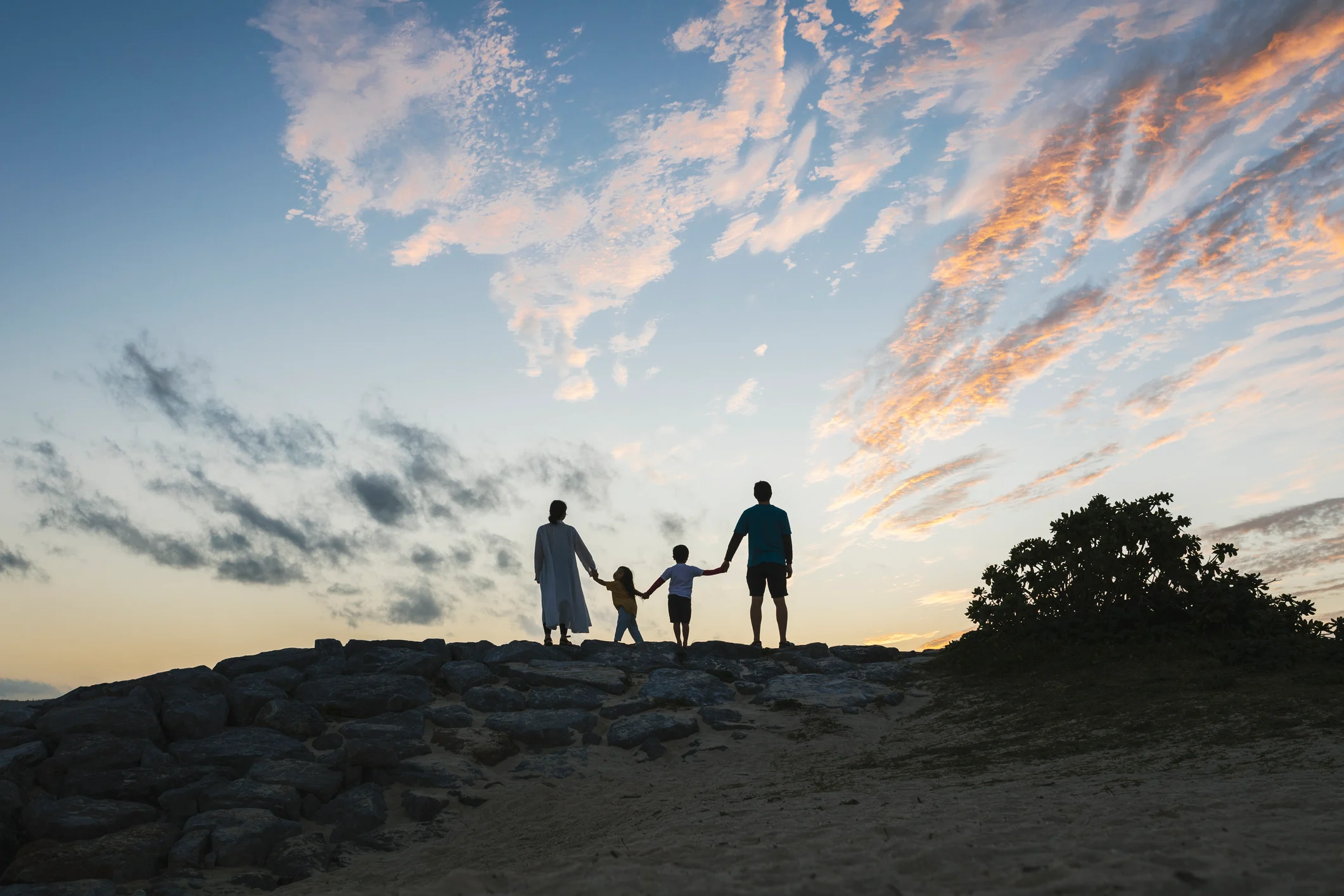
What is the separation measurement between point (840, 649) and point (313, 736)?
9.26m

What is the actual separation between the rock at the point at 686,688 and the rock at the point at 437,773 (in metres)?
3.03

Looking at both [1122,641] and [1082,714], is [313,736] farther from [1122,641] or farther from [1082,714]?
[1122,641]

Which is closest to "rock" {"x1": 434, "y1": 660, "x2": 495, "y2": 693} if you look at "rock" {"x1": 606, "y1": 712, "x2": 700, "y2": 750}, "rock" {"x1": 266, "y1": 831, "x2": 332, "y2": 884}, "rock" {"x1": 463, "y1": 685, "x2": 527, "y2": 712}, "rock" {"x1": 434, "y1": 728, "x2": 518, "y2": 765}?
"rock" {"x1": 463, "y1": 685, "x2": 527, "y2": 712}

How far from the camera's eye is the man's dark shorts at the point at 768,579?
1538cm

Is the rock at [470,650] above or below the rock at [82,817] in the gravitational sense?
above

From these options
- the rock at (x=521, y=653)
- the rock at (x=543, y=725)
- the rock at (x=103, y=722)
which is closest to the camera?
the rock at (x=103, y=722)

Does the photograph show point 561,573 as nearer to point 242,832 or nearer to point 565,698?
point 565,698

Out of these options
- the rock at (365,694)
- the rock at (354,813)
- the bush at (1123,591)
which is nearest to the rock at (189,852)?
the rock at (354,813)

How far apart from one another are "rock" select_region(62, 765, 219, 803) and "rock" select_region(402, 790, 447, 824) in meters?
2.29

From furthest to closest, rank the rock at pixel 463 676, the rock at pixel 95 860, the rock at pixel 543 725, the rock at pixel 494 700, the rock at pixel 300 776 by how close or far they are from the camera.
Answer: the rock at pixel 463 676 < the rock at pixel 494 700 < the rock at pixel 543 725 < the rock at pixel 300 776 < the rock at pixel 95 860

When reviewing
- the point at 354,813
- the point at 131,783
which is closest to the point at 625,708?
the point at 354,813

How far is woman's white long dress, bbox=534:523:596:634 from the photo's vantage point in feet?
51.1

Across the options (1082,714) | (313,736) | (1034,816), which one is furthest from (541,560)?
(1034,816)

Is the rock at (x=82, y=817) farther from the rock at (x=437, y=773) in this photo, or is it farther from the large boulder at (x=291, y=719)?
the rock at (x=437, y=773)
